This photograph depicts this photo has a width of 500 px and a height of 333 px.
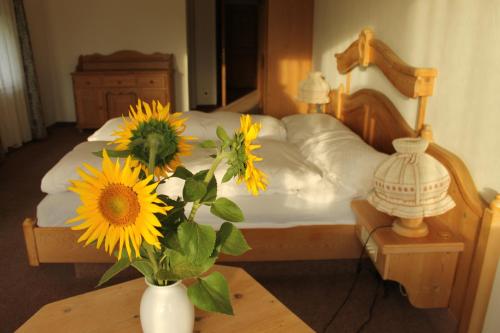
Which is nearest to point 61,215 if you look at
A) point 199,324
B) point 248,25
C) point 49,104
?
point 199,324

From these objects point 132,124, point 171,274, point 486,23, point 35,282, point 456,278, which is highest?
point 486,23

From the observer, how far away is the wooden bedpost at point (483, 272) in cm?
139

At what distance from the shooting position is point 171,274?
3.04 ft

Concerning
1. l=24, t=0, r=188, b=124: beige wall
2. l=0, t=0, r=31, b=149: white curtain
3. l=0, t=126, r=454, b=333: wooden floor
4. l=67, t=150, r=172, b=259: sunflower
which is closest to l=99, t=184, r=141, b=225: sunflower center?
l=67, t=150, r=172, b=259: sunflower

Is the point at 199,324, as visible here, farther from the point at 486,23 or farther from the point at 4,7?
the point at 4,7

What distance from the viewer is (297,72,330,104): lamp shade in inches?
131

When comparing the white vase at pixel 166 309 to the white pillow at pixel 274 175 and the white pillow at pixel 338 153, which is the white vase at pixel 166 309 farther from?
the white pillow at pixel 338 153

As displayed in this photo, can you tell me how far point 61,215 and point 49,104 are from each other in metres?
4.00

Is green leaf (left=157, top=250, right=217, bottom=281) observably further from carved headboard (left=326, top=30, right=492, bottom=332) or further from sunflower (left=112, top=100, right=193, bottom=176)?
carved headboard (left=326, top=30, right=492, bottom=332)

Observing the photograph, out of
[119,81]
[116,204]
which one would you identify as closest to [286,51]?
[119,81]

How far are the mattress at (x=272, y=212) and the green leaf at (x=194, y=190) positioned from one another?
1.14m

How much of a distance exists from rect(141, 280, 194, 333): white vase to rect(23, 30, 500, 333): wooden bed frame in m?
1.01

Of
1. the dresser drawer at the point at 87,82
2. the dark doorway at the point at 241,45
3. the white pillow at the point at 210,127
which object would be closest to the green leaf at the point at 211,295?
the white pillow at the point at 210,127

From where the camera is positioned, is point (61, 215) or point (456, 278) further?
point (61, 215)
